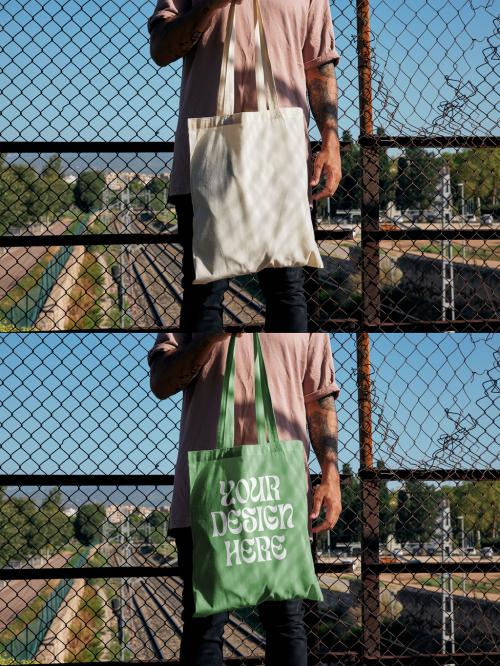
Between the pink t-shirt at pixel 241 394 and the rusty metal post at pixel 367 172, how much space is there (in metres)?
1.53

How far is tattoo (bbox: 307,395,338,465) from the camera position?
2.33 m

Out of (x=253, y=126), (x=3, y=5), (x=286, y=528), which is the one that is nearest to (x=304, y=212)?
(x=253, y=126)

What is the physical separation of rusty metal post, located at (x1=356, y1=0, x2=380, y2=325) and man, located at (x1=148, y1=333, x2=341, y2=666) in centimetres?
152

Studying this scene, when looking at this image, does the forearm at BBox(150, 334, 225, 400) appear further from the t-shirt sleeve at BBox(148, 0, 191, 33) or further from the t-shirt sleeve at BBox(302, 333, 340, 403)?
the t-shirt sleeve at BBox(148, 0, 191, 33)

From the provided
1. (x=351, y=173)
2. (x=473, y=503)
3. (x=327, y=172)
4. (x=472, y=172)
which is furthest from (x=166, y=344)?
(x=473, y=503)

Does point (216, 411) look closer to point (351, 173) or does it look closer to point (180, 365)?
point (180, 365)

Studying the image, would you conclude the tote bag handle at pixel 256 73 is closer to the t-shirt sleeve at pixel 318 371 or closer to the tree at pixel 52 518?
the t-shirt sleeve at pixel 318 371

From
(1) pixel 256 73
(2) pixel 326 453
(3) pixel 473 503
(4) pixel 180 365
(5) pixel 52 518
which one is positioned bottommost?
(3) pixel 473 503

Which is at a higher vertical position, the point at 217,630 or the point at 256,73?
the point at 256,73

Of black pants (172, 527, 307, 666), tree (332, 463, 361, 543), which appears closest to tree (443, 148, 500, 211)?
tree (332, 463, 361, 543)

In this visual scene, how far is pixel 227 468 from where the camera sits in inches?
79.0

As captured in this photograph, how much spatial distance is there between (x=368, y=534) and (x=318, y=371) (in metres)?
1.56

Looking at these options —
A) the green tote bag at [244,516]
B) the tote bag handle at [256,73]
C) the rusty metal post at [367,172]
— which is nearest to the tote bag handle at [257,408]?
the green tote bag at [244,516]

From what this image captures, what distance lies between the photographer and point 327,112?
7.76 feet
